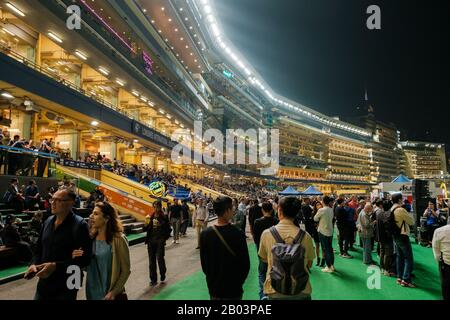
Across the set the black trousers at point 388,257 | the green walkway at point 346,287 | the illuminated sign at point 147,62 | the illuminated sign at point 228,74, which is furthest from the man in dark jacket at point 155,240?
the illuminated sign at point 228,74

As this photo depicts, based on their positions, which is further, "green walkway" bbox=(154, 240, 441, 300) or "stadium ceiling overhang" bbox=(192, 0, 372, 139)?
"stadium ceiling overhang" bbox=(192, 0, 372, 139)

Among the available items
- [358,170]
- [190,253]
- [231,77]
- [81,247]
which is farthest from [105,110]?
[358,170]

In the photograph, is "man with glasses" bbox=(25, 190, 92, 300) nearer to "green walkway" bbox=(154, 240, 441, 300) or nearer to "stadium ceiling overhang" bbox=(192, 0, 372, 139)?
"green walkway" bbox=(154, 240, 441, 300)

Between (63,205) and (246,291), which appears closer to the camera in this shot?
(63,205)

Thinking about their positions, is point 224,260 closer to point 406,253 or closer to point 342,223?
point 406,253

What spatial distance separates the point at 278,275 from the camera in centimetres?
Result: 290

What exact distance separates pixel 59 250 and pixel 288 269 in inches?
92.8

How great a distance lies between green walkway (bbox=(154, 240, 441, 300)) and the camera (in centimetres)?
593

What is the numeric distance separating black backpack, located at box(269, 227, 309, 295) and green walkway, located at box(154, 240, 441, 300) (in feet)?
10.6

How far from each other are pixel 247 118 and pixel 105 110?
65735 mm

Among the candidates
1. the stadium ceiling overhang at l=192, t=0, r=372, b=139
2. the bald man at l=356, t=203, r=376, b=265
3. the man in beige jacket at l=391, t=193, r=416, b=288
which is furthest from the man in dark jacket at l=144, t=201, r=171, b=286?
the stadium ceiling overhang at l=192, t=0, r=372, b=139

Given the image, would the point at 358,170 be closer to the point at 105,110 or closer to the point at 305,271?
the point at 105,110

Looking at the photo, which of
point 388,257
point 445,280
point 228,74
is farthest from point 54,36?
point 228,74

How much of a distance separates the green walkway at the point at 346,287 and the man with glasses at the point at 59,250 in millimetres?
3082
